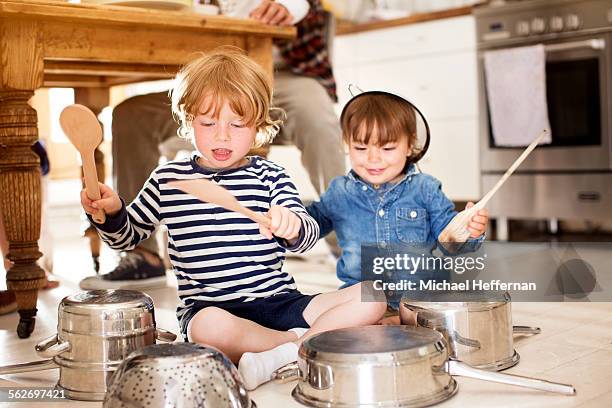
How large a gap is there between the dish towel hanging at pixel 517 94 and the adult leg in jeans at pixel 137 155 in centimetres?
132

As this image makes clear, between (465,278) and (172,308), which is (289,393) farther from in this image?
(172,308)

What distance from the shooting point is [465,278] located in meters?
1.35

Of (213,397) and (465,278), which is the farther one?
(465,278)

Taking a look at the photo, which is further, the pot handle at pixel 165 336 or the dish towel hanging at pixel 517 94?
the dish towel hanging at pixel 517 94

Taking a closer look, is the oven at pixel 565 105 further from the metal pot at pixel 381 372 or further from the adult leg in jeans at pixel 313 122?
the metal pot at pixel 381 372

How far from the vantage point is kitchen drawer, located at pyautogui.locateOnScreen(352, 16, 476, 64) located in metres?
3.20

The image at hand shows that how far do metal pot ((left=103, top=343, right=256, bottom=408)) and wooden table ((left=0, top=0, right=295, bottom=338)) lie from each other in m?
0.68

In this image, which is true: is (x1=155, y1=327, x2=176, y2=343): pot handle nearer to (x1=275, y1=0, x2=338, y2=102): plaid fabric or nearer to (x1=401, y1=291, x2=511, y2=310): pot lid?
(x1=401, y1=291, x2=511, y2=310): pot lid

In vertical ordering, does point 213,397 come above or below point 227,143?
below

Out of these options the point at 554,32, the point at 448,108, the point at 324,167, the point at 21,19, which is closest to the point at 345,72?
the point at 448,108

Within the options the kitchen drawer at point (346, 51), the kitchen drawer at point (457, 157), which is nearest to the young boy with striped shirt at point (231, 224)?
the kitchen drawer at point (457, 157)

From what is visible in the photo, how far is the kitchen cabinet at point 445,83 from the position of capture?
10.5 ft

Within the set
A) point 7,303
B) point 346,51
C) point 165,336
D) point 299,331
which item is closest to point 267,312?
point 299,331

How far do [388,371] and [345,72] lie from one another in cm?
268
